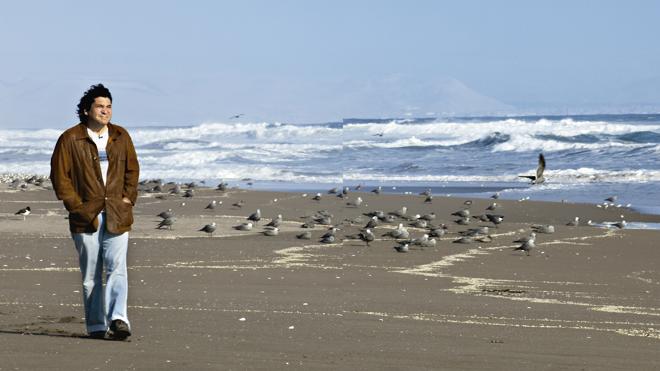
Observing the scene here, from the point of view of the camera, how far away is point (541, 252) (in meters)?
15.5

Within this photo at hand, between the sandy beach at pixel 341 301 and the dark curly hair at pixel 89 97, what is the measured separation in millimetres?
1416

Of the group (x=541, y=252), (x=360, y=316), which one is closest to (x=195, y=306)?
(x=360, y=316)

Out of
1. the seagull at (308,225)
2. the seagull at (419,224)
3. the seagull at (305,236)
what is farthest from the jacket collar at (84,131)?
the seagull at (419,224)

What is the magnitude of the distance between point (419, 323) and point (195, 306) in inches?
73.4

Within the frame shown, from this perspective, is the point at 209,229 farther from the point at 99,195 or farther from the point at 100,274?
the point at 99,195

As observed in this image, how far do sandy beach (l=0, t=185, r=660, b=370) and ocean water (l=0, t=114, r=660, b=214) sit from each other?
9438 millimetres

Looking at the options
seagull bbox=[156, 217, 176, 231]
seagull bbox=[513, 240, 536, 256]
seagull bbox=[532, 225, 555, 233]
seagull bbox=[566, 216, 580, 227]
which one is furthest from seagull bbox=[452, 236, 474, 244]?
seagull bbox=[156, 217, 176, 231]

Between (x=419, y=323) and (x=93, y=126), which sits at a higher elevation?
(x=93, y=126)

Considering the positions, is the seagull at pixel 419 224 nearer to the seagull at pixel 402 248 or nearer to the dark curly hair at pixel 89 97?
the seagull at pixel 402 248

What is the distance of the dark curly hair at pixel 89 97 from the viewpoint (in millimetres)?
7098

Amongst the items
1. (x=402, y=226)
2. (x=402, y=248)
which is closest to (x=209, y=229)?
(x=402, y=226)

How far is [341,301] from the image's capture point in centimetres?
986

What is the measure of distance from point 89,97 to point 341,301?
139 inches

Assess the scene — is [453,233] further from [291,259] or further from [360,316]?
[360,316]
